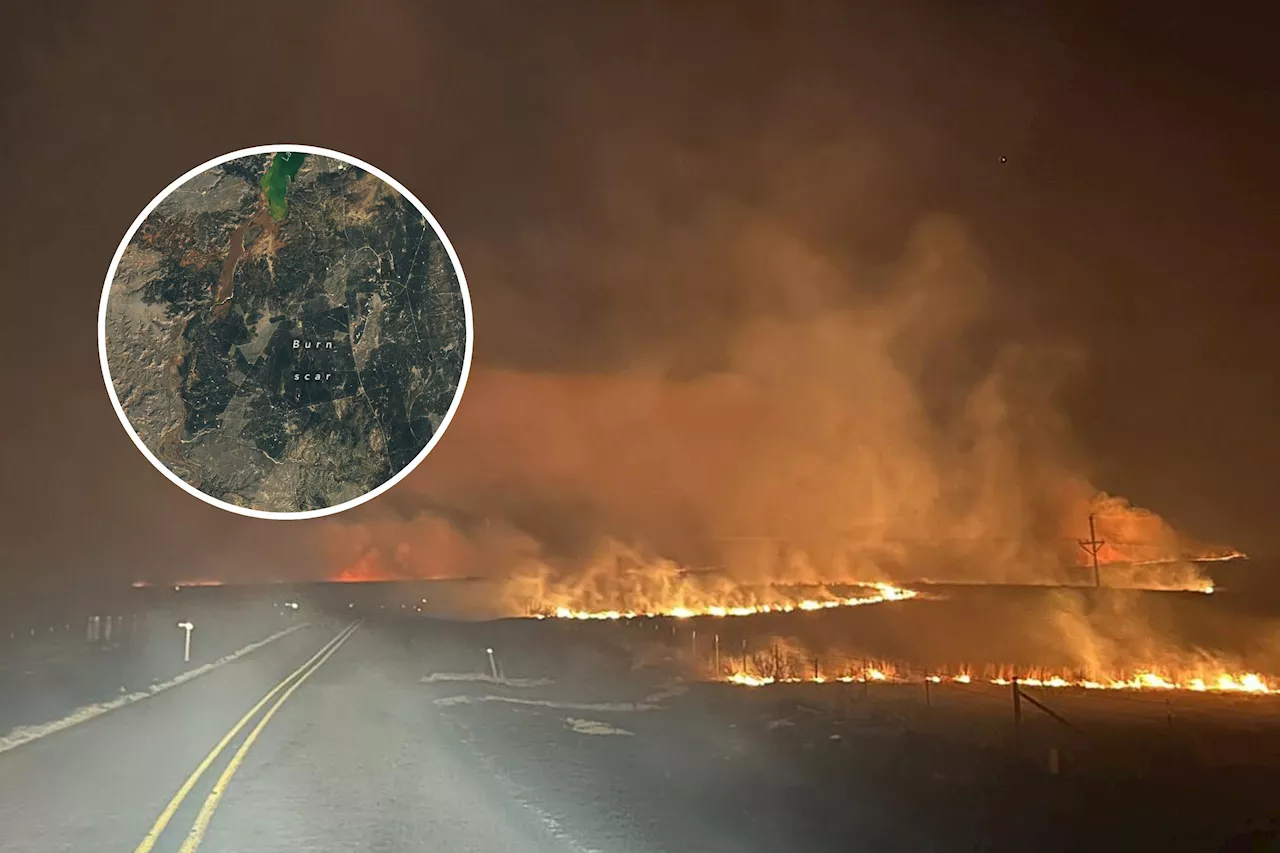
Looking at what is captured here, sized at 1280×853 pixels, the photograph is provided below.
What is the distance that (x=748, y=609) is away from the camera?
3049 inches

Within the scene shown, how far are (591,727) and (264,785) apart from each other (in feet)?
25.1

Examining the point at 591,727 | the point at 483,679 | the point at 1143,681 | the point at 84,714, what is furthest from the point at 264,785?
the point at 1143,681

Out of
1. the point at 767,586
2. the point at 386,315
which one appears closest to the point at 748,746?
the point at 386,315

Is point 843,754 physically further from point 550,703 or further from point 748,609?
point 748,609

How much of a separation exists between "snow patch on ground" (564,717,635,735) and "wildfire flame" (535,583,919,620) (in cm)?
4927

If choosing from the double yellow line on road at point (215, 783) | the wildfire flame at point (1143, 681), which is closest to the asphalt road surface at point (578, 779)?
the double yellow line on road at point (215, 783)

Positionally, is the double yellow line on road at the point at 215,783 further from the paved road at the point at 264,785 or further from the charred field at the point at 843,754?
the charred field at the point at 843,754

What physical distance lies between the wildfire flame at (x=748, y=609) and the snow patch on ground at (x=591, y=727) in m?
49.3

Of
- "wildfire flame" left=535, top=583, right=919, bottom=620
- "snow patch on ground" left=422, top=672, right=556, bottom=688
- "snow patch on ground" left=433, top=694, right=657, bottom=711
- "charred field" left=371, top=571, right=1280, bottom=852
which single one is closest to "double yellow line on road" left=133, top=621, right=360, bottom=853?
"charred field" left=371, top=571, right=1280, bottom=852

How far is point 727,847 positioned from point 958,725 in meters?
14.4

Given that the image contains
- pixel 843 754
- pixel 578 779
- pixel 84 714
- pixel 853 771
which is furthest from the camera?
pixel 84 714

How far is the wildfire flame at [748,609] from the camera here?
71375 mm

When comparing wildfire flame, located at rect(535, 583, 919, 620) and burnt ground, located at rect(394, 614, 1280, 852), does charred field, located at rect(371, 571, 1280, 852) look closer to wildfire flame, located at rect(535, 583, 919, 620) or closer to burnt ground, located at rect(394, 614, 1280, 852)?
burnt ground, located at rect(394, 614, 1280, 852)

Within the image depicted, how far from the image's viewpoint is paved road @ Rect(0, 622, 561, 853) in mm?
7816
